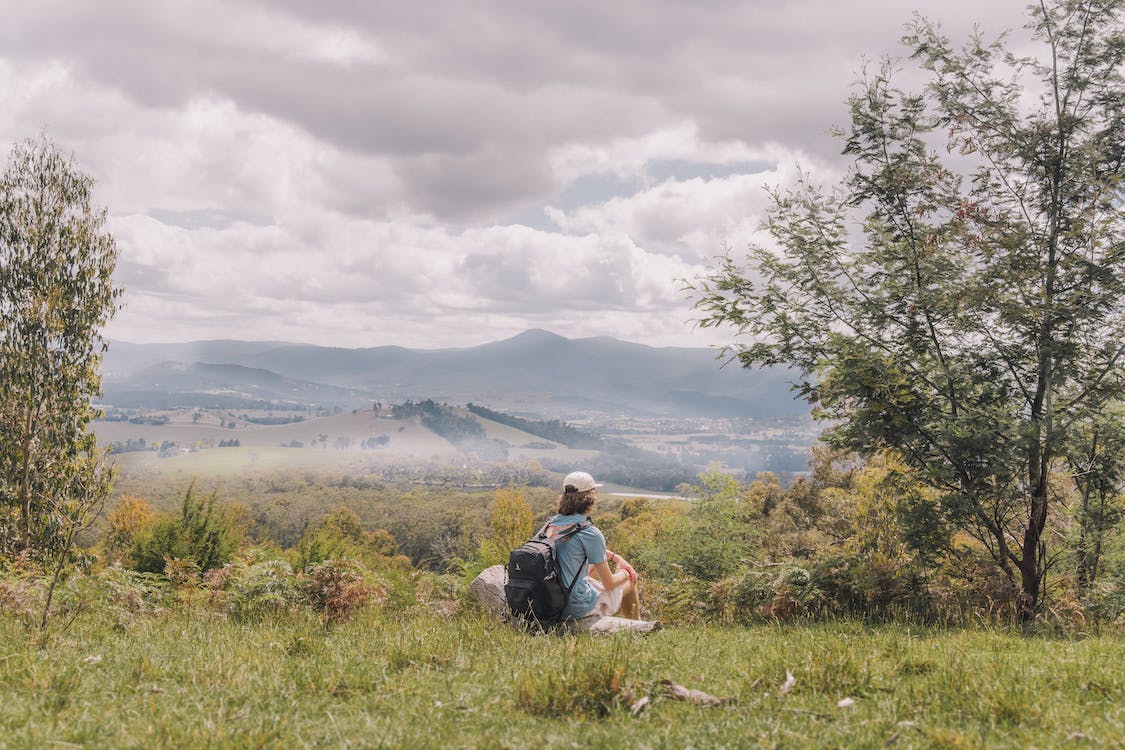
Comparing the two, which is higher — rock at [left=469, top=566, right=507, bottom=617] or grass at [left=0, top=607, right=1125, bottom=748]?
grass at [left=0, top=607, right=1125, bottom=748]

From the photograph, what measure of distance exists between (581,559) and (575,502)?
→ 713mm

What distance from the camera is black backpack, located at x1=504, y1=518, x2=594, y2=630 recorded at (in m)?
7.34

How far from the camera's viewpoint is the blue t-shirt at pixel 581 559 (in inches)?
301

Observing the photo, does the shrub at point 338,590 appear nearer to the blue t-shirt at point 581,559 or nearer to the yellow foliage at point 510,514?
the blue t-shirt at point 581,559

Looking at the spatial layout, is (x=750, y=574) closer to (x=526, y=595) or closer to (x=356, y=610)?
(x=526, y=595)

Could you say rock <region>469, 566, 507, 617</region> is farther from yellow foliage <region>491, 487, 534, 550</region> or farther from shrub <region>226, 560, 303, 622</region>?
yellow foliage <region>491, 487, 534, 550</region>

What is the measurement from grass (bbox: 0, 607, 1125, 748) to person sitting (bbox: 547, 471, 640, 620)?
1302 millimetres

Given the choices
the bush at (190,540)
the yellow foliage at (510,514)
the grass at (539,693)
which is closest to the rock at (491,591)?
the grass at (539,693)

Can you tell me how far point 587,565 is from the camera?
25.8ft

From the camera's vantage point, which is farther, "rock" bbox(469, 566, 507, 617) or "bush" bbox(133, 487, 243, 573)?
"bush" bbox(133, 487, 243, 573)

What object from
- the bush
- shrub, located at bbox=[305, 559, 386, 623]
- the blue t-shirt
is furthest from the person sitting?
the bush

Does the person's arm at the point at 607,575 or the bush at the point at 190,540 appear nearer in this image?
the person's arm at the point at 607,575

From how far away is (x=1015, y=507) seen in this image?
1038 centimetres

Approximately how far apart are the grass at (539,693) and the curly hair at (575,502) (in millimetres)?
1957
